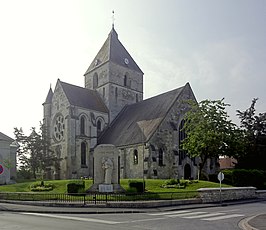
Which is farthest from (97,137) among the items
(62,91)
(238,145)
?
(238,145)

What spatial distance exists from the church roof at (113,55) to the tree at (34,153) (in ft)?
51.6

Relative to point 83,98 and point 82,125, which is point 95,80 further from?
point 82,125

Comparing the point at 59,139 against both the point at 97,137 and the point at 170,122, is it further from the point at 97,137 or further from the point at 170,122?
the point at 170,122

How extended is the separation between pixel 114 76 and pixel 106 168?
2891 centimetres

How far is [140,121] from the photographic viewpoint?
43250 millimetres

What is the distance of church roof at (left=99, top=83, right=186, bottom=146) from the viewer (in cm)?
3984

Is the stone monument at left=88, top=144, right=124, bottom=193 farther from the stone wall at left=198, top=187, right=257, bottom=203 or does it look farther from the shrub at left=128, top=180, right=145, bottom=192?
the stone wall at left=198, top=187, right=257, bottom=203

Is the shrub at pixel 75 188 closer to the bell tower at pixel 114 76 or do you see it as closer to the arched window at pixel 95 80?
the bell tower at pixel 114 76

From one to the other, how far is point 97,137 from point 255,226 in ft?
125

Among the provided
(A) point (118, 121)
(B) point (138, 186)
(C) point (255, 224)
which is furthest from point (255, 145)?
(C) point (255, 224)

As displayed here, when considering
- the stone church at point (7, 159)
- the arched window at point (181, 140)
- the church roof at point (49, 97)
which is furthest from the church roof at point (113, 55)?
the stone church at point (7, 159)

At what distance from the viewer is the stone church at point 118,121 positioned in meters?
39.0

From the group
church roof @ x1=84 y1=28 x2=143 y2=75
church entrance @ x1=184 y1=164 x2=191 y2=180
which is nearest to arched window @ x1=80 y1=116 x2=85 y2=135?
church roof @ x1=84 y1=28 x2=143 y2=75

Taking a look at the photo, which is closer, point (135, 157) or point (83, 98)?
point (135, 157)
